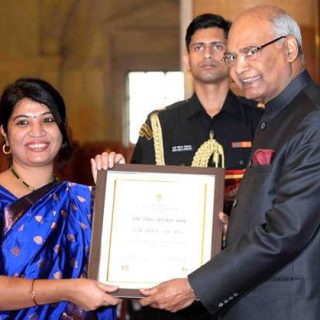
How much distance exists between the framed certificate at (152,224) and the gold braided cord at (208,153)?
81 centimetres

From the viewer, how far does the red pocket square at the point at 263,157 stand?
8.73 feet

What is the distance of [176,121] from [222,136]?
0.22 m

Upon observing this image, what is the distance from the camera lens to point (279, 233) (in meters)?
2.57

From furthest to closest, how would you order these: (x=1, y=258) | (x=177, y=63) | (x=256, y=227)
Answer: (x=177, y=63)
(x=1, y=258)
(x=256, y=227)

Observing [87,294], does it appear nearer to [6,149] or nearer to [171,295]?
[171,295]

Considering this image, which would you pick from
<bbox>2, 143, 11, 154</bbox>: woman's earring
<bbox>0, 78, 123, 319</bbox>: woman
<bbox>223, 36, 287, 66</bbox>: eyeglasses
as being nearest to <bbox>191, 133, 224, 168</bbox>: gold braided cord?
<bbox>0, 78, 123, 319</bbox>: woman

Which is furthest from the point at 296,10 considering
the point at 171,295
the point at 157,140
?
the point at 171,295

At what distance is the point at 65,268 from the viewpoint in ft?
9.64

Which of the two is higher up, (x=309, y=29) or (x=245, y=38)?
(x=309, y=29)

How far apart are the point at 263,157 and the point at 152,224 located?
1.56 ft

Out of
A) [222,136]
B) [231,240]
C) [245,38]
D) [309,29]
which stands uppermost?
[309,29]

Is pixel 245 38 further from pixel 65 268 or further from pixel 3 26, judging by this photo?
pixel 3 26

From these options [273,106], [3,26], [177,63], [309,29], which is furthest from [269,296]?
[3,26]

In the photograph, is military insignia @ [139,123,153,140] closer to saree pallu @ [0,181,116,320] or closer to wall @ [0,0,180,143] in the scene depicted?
saree pallu @ [0,181,116,320]
